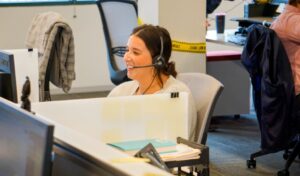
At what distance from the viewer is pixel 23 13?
20.5ft

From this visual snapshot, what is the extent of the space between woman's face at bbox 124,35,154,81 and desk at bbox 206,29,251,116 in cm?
246

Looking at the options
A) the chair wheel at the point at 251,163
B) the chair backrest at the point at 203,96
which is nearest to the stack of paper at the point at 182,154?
the chair backrest at the point at 203,96

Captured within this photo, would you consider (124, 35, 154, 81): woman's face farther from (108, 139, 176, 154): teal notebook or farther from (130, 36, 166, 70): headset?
(108, 139, 176, 154): teal notebook

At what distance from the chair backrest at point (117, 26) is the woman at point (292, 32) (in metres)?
1.25

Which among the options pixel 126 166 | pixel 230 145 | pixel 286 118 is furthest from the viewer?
pixel 230 145

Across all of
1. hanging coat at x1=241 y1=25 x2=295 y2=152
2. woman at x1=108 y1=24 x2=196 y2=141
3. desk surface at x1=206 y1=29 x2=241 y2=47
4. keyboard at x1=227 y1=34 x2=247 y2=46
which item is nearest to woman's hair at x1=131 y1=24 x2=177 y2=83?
woman at x1=108 y1=24 x2=196 y2=141

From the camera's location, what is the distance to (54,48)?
407cm

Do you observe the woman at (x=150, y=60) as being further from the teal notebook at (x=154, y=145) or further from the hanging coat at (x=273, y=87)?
the hanging coat at (x=273, y=87)

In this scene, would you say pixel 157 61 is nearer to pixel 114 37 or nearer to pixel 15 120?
pixel 15 120

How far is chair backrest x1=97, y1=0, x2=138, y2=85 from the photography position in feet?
15.5

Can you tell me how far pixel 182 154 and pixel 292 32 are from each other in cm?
223

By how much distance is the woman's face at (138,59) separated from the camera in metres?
2.66

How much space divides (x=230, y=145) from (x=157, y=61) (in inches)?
86.9

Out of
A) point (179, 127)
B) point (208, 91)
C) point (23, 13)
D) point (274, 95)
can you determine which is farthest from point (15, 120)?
point (23, 13)
